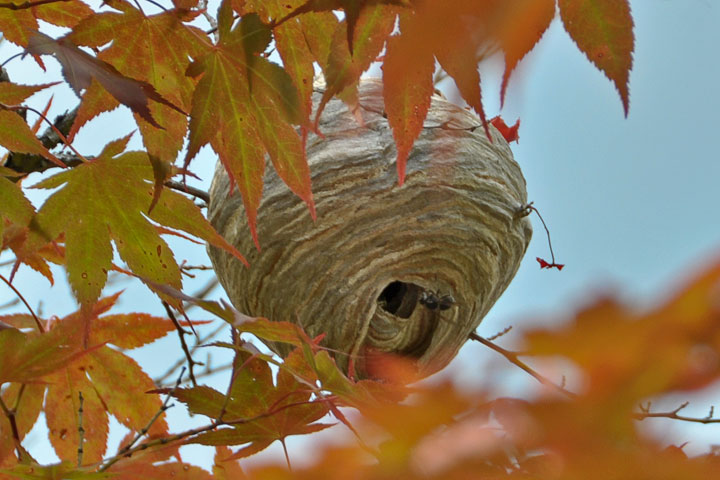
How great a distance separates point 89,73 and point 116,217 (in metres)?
0.34

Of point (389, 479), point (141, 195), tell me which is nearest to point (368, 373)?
point (141, 195)

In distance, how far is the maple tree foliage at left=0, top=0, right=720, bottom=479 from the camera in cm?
60

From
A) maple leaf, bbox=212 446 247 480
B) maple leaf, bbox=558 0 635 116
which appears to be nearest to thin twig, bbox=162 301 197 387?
maple leaf, bbox=212 446 247 480

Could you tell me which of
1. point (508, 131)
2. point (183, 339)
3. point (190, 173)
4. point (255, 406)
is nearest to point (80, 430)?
point (183, 339)

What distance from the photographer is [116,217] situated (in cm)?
107

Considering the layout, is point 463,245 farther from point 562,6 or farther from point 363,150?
point 562,6

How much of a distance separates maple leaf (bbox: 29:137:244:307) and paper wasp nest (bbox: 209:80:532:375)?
351mm

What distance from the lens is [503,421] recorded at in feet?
0.93

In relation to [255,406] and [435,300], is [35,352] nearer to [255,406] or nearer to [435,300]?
[255,406]

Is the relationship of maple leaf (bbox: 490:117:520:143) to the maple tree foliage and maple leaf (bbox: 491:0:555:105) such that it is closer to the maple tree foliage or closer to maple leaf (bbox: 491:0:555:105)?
the maple tree foliage

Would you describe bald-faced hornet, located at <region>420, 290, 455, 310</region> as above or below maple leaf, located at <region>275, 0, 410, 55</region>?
above

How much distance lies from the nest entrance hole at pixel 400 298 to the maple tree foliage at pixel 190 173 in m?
0.14

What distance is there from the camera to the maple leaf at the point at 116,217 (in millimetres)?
1036

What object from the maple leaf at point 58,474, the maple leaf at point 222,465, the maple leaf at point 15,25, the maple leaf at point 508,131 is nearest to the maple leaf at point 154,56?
the maple leaf at point 15,25
